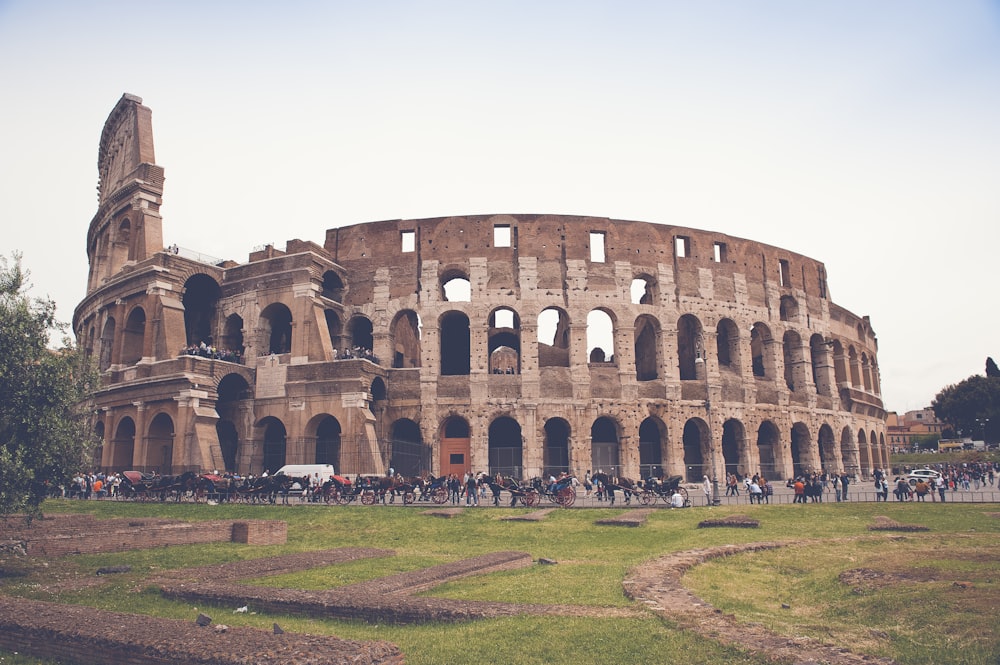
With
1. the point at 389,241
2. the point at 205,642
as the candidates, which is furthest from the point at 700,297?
the point at 205,642

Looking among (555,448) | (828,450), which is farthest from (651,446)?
(828,450)

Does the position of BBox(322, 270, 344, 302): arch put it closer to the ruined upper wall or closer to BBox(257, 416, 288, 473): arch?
the ruined upper wall

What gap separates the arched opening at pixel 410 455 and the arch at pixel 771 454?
17.1 m

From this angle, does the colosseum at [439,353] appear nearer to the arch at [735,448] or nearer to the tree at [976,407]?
the arch at [735,448]

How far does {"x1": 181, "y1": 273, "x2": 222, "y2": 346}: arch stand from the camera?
116 feet

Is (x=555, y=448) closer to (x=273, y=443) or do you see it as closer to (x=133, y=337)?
(x=273, y=443)

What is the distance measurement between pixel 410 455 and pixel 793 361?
72.6 feet

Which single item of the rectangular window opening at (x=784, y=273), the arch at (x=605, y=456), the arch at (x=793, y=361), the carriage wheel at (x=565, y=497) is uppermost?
the rectangular window opening at (x=784, y=273)

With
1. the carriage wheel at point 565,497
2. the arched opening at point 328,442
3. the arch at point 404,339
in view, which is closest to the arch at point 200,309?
the arched opening at point 328,442

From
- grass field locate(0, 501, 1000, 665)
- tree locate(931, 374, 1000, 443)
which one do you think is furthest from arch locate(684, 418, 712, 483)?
tree locate(931, 374, 1000, 443)

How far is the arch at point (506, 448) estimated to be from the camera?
104 ft

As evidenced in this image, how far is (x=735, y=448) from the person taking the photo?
36312 millimetres

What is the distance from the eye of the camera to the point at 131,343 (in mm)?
33406

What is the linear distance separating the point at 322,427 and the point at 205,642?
28.4m
